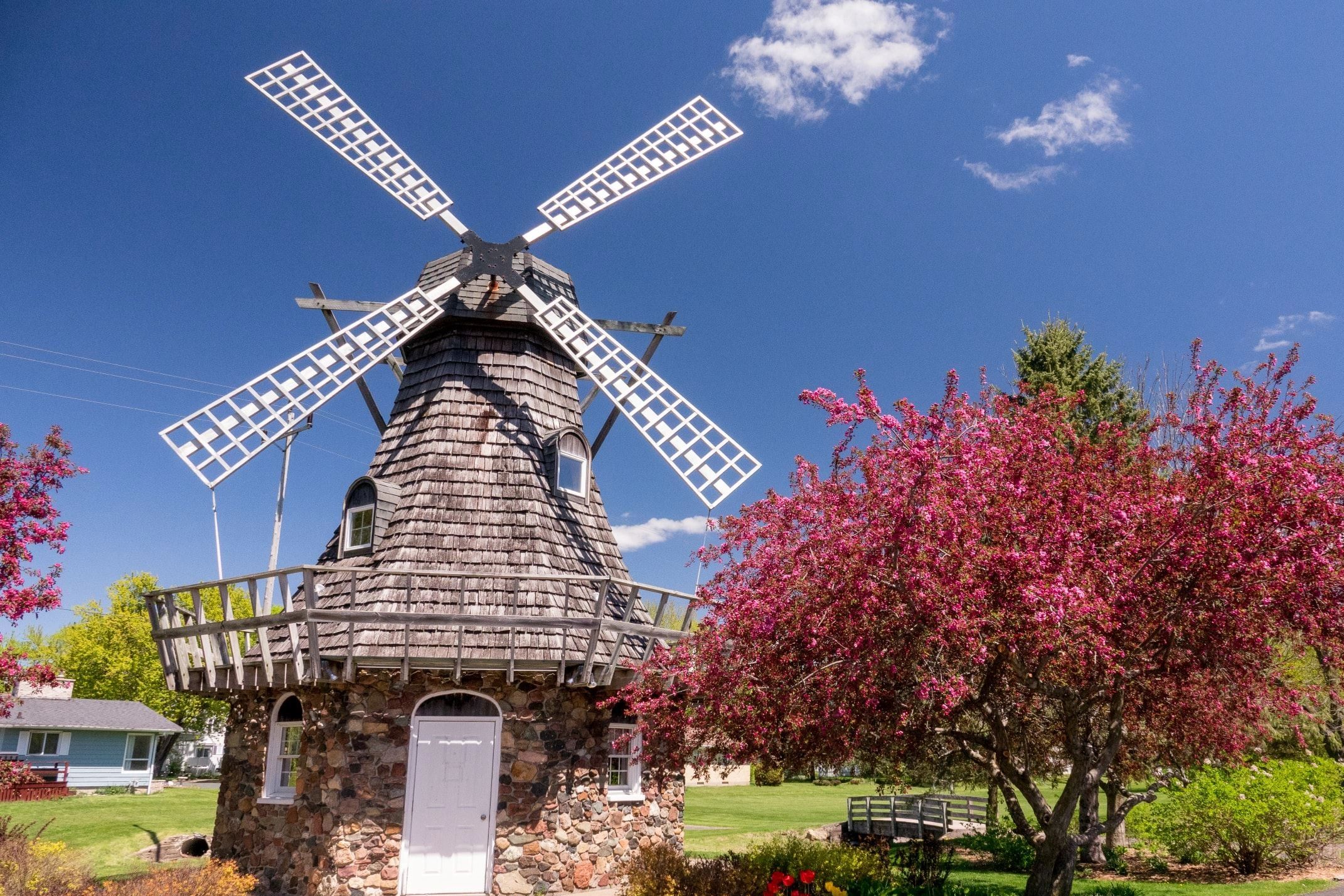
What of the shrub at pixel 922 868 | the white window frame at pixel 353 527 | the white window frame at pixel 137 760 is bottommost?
the white window frame at pixel 137 760

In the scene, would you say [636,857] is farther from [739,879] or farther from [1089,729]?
[1089,729]

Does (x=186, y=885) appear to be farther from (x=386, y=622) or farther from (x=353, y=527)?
(x=353, y=527)

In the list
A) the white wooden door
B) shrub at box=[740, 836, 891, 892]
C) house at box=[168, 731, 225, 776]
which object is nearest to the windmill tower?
the white wooden door

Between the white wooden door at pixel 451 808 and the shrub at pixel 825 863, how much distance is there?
3.38m

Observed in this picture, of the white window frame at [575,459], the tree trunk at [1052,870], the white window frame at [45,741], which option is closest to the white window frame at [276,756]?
the white window frame at [575,459]

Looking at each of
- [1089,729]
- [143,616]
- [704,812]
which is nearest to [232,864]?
[1089,729]

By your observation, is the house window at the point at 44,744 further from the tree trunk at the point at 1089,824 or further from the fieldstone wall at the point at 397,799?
the tree trunk at the point at 1089,824

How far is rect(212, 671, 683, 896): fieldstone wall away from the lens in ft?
35.7

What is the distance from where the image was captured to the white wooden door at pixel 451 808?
1108 cm

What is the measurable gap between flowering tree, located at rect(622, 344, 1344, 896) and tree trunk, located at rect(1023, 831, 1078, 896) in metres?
0.03

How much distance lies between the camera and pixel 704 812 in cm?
2680

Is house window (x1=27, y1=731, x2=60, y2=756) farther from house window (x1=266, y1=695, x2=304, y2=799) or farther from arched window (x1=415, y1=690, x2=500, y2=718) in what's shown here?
arched window (x1=415, y1=690, x2=500, y2=718)

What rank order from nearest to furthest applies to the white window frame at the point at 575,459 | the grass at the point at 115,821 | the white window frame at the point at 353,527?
the white window frame at the point at 353,527 → the white window frame at the point at 575,459 → the grass at the point at 115,821

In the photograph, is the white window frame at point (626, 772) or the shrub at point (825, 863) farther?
the white window frame at point (626, 772)
